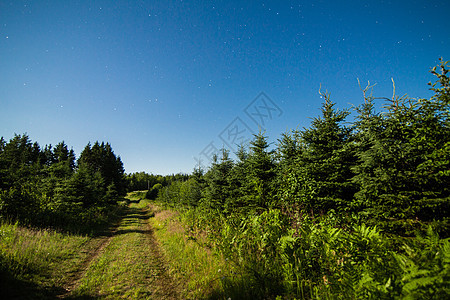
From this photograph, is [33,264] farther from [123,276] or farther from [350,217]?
[350,217]

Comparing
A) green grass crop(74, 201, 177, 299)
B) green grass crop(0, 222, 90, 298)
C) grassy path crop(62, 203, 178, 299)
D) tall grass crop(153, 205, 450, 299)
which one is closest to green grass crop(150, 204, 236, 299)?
tall grass crop(153, 205, 450, 299)

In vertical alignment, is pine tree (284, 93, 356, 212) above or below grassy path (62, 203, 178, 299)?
above

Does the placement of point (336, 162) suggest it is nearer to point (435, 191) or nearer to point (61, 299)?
point (435, 191)

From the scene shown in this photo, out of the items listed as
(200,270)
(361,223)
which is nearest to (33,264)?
(200,270)

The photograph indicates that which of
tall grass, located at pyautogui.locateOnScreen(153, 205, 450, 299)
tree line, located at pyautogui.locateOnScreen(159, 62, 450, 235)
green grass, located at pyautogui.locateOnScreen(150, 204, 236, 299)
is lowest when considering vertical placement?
green grass, located at pyautogui.locateOnScreen(150, 204, 236, 299)

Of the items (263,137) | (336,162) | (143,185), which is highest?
(263,137)

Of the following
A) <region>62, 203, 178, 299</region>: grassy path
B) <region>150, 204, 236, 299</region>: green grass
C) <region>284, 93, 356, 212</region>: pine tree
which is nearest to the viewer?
<region>150, 204, 236, 299</region>: green grass

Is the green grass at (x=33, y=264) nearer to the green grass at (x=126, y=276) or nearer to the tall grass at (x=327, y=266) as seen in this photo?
the green grass at (x=126, y=276)

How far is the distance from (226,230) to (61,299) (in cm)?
492

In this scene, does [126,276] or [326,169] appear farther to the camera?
[326,169]

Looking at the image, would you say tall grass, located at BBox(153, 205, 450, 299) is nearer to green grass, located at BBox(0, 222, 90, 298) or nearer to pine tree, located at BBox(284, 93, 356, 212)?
pine tree, located at BBox(284, 93, 356, 212)

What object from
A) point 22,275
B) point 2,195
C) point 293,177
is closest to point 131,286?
point 22,275

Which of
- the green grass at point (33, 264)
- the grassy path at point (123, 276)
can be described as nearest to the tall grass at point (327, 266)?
the grassy path at point (123, 276)

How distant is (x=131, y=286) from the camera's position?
4969 millimetres
